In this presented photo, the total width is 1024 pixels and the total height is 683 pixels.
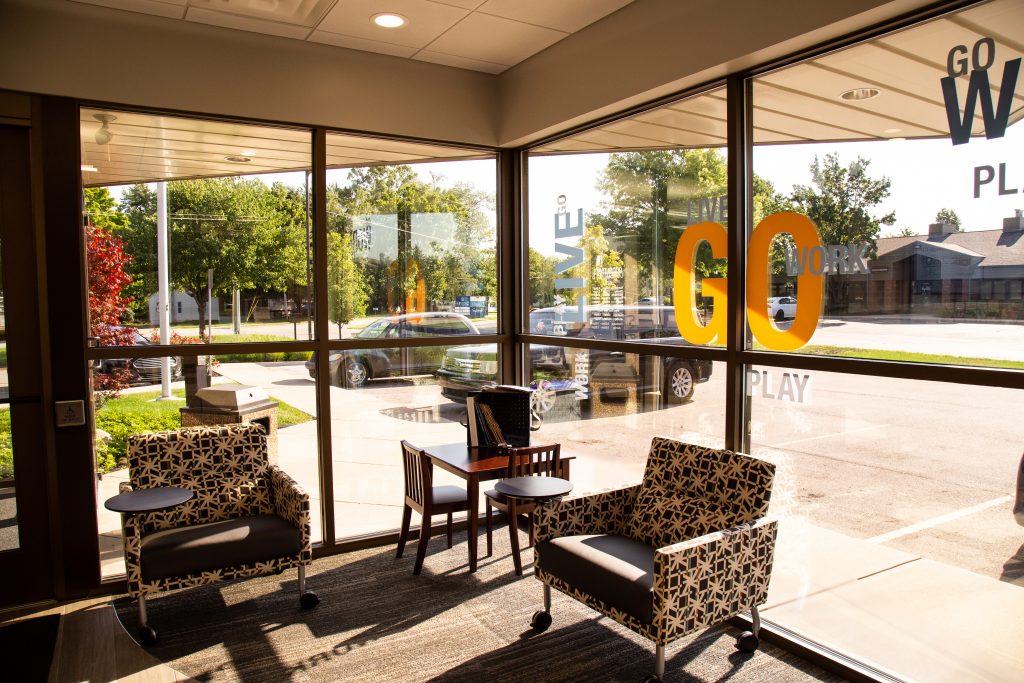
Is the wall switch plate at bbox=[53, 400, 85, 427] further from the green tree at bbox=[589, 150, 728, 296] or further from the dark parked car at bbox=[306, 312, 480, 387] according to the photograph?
the green tree at bbox=[589, 150, 728, 296]

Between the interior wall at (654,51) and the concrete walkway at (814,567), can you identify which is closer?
the concrete walkway at (814,567)

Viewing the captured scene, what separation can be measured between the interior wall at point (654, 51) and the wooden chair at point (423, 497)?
2424 millimetres

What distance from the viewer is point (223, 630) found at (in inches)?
145

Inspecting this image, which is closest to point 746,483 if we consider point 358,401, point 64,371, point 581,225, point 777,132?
point 777,132

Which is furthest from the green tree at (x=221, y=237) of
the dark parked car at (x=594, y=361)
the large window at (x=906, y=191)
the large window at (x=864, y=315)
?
the large window at (x=906, y=191)

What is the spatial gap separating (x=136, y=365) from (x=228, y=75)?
6.10ft

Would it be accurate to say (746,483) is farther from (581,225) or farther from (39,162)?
(39,162)

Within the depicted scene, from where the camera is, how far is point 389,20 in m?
4.19

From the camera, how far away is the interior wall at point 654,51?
3109 millimetres

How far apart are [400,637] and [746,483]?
74.4 inches

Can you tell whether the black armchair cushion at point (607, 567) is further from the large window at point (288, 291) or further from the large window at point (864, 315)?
the large window at point (288, 291)

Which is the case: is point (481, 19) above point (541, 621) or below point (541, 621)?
above

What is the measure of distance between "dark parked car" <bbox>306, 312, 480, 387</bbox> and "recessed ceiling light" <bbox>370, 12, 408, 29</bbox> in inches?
76.0

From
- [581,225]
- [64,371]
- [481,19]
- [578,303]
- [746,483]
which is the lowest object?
[746,483]
